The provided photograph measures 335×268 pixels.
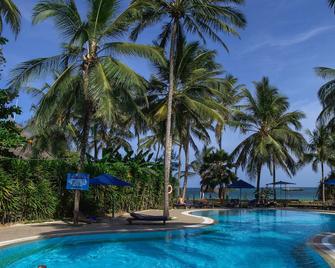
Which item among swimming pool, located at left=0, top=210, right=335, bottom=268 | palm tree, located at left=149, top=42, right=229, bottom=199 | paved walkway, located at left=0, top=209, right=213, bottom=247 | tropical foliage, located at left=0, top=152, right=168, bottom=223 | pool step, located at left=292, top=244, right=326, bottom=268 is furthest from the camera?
palm tree, located at left=149, top=42, right=229, bottom=199

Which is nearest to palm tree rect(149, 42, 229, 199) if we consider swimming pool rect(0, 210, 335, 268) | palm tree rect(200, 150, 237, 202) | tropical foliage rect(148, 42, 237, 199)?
tropical foliage rect(148, 42, 237, 199)

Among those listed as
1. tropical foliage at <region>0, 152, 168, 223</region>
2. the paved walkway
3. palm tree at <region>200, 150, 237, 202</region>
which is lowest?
the paved walkway

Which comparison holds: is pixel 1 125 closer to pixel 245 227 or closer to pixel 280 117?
pixel 245 227

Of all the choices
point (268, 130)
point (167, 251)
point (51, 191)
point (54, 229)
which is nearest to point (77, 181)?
point (51, 191)

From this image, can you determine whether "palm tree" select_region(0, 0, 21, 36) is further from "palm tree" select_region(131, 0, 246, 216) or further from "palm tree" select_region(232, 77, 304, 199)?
"palm tree" select_region(232, 77, 304, 199)

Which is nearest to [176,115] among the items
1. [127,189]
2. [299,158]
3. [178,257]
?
[127,189]

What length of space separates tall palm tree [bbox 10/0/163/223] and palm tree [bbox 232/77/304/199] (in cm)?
2017

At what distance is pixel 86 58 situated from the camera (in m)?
16.3

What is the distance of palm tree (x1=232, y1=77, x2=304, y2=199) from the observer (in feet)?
115

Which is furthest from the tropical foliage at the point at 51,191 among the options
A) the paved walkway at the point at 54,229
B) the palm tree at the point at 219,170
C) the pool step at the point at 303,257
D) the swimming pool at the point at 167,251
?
the palm tree at the point at 219,170

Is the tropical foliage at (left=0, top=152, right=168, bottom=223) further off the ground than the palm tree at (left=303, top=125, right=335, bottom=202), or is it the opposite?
the palm tree at (left=303, top=125, right=335, bottom=202)

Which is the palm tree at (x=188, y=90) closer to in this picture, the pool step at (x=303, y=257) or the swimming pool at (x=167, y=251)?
the swimming pool at (x=167, y=251)

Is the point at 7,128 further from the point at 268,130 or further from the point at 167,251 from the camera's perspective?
the point at 268,130

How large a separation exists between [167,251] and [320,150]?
31.3m
